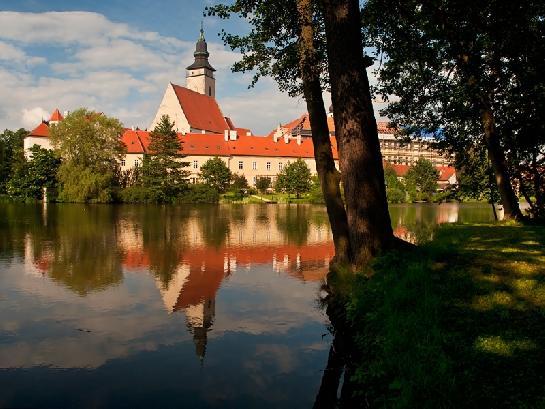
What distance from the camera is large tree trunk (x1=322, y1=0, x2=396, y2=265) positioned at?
24.4 ft

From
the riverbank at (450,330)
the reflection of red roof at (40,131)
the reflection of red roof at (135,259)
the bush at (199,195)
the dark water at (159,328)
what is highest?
the reflection of red roof at (40,131)

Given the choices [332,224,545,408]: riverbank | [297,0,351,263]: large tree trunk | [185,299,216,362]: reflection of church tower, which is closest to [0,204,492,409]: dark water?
[185,299,216,362]: reflection of church tower

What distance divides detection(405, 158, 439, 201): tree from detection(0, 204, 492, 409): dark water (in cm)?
6702

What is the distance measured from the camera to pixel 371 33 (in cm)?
1059

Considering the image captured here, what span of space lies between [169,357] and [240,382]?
1248 millimetres

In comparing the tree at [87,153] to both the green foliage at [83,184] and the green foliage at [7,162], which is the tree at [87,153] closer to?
the green foliage at [83,184]

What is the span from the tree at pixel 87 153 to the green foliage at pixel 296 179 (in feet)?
74.2

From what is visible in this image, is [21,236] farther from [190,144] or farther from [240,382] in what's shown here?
[190,144]

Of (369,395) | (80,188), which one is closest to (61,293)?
(369,395)

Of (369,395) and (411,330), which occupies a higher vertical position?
(411,330)

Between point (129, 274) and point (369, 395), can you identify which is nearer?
point (369, 395)

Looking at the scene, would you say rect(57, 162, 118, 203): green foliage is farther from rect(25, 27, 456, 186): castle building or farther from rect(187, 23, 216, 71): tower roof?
rect(187, 23, 216, 71): tower roof

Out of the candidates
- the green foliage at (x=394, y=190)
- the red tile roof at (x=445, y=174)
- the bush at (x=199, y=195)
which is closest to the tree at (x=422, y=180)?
the green foliage at (x=394, y=190)

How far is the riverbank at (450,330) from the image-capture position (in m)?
3.72
